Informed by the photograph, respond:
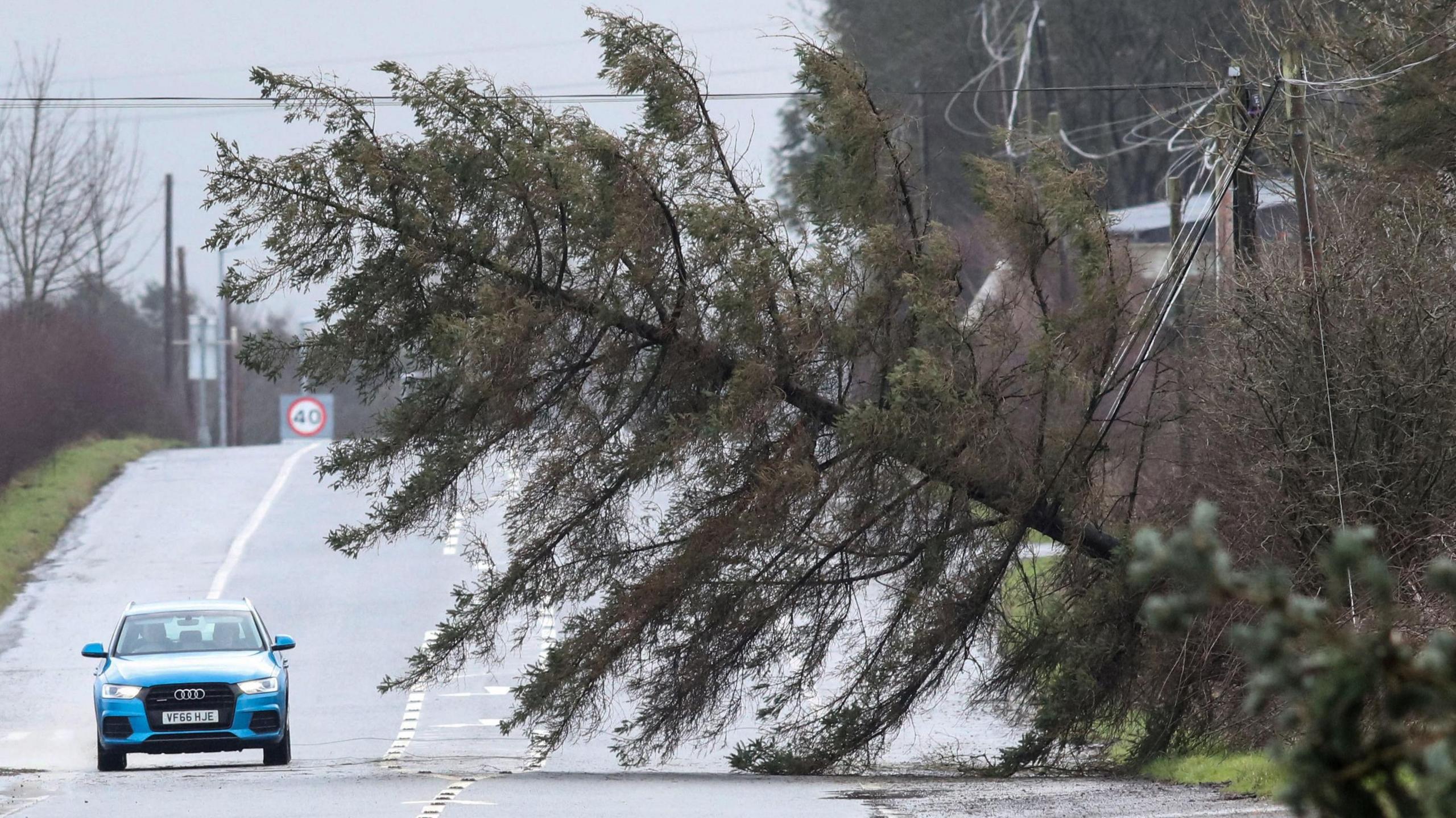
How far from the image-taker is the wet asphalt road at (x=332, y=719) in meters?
11.1

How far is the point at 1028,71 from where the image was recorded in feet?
179

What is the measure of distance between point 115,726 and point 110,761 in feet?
1.49

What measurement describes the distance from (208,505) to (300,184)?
76.9 ft

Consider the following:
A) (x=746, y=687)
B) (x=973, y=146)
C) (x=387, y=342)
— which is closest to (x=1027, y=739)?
(x=746, y=687)

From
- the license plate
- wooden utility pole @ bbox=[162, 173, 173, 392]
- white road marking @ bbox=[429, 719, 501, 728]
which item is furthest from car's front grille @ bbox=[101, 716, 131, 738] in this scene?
wooden utility pole @ bbox=[162, 173, 173, 392]

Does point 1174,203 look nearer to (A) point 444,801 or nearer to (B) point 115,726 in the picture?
(B) point 115,726

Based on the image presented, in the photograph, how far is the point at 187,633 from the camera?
632 inches

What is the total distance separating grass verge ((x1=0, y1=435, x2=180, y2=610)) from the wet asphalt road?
37 centimetres

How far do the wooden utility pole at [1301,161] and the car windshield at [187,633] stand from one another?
376 inches

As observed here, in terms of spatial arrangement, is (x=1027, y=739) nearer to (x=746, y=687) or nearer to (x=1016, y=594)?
(x=1016, y=594)

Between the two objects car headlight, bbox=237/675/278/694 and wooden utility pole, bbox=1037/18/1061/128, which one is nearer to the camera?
car headlight, bbox=237/675/278/694

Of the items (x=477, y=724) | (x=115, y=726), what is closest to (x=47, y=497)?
(x=477, y=724)

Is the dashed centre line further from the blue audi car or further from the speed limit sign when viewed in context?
the speed limit sign

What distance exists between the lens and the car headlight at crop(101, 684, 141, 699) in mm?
14609
